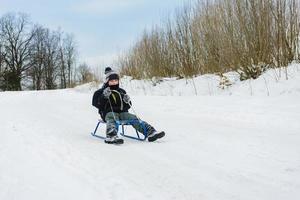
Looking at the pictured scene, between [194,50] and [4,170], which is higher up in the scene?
[194,50]

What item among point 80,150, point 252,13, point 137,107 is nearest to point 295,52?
point 252,13

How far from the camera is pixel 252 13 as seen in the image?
1176cm

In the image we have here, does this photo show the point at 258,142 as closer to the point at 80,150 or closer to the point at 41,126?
the point at 80,150

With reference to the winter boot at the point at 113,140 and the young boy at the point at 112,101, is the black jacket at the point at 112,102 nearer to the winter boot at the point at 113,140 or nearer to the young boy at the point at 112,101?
the young boy at the point at 112,101

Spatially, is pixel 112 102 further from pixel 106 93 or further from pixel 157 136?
pixel 157 136

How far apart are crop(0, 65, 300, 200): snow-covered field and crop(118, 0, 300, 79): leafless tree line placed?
1755 mm

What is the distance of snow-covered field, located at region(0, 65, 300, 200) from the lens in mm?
3863

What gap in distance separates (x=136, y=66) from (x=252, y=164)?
51.7 ft

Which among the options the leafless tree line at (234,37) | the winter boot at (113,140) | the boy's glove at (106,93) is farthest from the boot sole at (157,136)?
the leafless tree line at (234,37)

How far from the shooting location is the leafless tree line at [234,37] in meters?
11.3

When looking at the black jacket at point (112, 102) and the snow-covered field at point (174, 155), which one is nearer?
the snow-covered field at point (174, 155)

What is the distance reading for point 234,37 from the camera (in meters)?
12.4

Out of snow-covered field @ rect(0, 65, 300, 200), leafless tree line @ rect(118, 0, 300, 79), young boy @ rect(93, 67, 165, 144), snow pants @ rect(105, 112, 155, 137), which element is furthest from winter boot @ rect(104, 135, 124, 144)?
leafless tree line @ rect(118, 0, 300, 79)

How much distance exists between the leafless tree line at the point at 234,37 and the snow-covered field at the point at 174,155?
1.75 m
